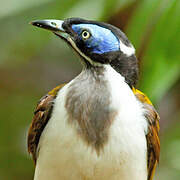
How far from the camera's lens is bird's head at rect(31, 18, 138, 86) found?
237cm

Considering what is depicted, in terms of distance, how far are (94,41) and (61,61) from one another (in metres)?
2.92

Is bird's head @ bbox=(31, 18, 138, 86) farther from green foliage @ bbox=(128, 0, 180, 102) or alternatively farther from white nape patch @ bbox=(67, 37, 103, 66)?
green foliage @ bbox=(128, 0, 180, 102)

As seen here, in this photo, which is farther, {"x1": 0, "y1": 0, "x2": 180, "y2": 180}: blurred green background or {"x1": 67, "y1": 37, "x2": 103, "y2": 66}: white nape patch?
{"x1": 67, "y1": 37, "x2": 103, "y2": 66}: white nape patch

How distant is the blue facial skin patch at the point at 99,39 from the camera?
7.76 ft

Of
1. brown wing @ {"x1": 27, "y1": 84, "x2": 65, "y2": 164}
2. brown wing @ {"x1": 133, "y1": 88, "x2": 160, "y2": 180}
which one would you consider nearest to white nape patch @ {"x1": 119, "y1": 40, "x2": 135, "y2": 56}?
brown wing @ {"x1": 133, "y1": 88, "x2": 160, "y2": 180}

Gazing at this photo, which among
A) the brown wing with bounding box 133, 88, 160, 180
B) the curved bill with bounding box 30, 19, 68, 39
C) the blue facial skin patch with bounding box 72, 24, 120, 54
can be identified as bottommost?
the brown wing with bounding box 133, 88, 160, 180

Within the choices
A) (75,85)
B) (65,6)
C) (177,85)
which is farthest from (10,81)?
(75,85)

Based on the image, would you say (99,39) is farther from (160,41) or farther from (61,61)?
(61,61)

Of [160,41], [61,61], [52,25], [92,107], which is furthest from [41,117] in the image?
[61,61]

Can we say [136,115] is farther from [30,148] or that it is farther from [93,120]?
[30,148]

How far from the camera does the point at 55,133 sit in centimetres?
241

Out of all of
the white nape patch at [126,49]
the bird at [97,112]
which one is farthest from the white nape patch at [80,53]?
the white nape patch at [126,49]

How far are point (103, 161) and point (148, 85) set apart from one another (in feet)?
1.40

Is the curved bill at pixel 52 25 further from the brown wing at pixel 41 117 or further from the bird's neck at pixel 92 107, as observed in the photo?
the brown wing at pixel 41 117
